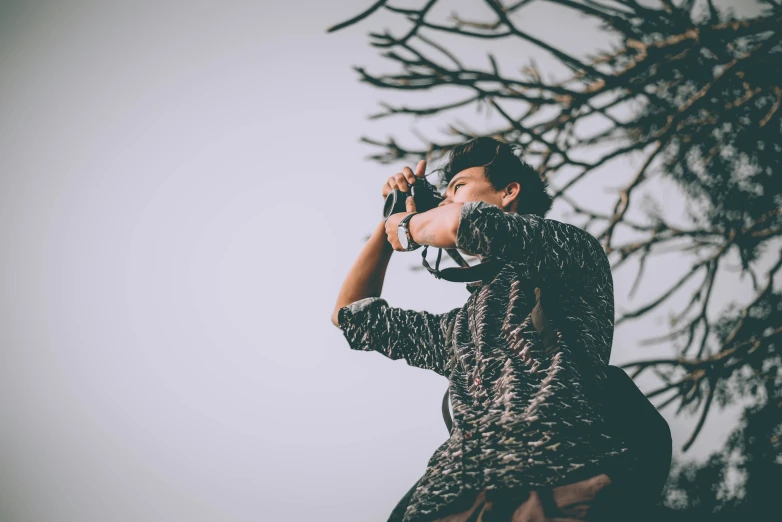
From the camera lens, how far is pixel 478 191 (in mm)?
1475

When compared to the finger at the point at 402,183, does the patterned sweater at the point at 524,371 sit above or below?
below

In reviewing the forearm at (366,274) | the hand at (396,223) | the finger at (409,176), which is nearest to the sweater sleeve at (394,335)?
the forearm at (366,274)

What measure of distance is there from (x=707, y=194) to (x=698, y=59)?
1.10 meters

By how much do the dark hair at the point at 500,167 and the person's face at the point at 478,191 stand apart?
0.02m

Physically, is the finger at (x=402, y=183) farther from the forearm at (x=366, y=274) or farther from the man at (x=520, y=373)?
the forearm at (x=366, y=274)

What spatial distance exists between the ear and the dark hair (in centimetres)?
1

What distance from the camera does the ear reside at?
1485 millimetres

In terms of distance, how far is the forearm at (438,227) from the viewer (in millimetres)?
1108

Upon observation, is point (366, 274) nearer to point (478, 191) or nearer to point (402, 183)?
point (402, 183)

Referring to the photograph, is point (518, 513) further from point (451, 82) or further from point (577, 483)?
point (451, 82)

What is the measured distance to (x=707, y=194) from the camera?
3045 mm

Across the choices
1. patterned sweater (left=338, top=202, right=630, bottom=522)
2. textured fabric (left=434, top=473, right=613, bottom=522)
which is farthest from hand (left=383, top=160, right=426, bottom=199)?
textured fabric (left=434, top=473, right=613, bottom=522)

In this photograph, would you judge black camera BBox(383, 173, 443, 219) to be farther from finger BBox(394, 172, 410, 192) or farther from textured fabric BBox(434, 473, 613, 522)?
textured fabric BBox(434, 473, 613, 522)

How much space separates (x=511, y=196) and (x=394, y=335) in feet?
1.90
